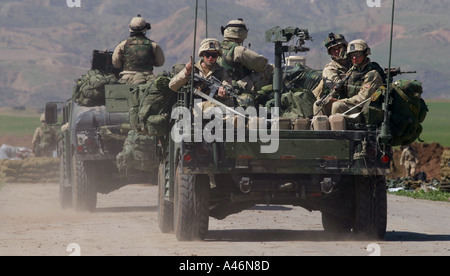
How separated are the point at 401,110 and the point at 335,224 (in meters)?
2.62

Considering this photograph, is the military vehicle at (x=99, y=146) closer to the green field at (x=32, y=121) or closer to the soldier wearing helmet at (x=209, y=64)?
the soldier wearing helmet at (x=209, y=64)

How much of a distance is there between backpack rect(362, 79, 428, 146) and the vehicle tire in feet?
1.82

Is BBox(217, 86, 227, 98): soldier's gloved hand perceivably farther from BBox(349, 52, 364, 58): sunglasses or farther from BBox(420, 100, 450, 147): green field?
BBox(420, 100, 450, 147): green field

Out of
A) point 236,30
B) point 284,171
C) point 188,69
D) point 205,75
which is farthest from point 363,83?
point 236,30

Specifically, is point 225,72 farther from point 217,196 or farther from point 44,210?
point 44,210

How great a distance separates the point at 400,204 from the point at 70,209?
6.80 m

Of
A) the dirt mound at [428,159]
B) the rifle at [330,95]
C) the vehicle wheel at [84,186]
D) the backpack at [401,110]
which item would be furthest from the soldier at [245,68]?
the dirt mound at [428,159]

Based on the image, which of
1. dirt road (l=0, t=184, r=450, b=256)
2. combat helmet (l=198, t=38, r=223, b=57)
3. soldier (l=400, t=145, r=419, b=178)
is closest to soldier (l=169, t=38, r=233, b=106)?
combat helmet (l=198, t=38, r=223, b=57)

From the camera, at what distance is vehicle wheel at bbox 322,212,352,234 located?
48.6 ft

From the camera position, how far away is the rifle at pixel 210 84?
13.7 meters

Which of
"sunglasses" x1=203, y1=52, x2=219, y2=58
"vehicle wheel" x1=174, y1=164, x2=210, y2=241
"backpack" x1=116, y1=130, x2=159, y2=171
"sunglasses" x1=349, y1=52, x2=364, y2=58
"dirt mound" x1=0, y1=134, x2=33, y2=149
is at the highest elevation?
"sunglasses" x1=349, y1=52, x2=364, y2=58

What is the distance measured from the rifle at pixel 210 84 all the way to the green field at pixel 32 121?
75063 mm

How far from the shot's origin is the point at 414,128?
1325 cm
